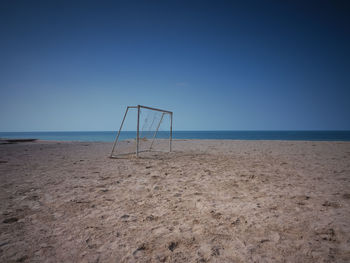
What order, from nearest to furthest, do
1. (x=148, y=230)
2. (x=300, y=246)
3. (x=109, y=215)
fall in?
(x=300, y=246)
(x=148, y=230)
(x=109, y=215)

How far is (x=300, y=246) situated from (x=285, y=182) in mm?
2761

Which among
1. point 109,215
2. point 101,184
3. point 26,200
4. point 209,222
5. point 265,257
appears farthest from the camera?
point 101,184

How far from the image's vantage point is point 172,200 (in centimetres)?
314

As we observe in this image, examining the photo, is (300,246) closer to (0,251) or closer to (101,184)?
(0,251)

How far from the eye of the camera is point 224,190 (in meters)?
3.64

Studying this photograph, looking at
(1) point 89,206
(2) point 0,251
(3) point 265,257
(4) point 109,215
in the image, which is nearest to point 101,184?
(1) point 89,206

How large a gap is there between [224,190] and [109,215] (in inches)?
95.5

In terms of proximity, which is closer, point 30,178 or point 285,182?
point 285,182

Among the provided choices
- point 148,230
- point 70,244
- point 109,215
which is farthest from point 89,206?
point 148,230

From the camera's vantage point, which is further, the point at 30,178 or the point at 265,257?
the point at 30,178

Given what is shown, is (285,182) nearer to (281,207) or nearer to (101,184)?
(281,207)

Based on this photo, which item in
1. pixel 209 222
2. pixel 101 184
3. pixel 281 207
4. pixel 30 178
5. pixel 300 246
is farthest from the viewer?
pixel 30 178

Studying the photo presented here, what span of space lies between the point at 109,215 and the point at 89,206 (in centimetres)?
57

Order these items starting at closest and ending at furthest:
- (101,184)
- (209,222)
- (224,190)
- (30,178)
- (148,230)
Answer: (148,230), (209,222), (224,190), (101,184), (30,178)
